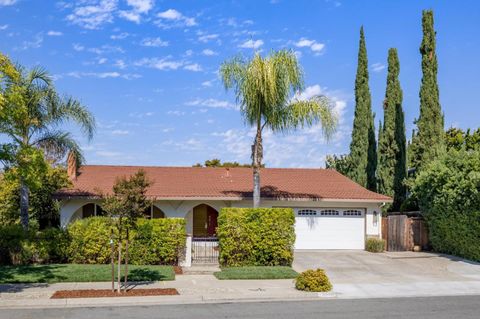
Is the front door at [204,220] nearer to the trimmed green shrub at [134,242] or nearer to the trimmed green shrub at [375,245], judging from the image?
the trimmed green shrub at [375,245]

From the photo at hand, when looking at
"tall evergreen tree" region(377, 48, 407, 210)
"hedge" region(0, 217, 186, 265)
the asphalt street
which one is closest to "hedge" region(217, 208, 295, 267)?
"hedge" region(0, 217, 186, 265)

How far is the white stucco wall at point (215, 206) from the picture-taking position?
26.8 metres

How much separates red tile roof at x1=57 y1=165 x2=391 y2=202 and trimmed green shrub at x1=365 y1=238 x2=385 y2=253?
1.96 meters

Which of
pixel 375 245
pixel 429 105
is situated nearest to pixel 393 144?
pixel 429 105

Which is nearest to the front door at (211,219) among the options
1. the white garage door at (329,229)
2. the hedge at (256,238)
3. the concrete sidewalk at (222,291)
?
the white garage door at (329,229)

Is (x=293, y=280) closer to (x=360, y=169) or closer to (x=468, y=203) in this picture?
(x=468, y=203)

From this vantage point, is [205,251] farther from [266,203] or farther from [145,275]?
[266,203]

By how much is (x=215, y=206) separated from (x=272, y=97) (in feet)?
27.8

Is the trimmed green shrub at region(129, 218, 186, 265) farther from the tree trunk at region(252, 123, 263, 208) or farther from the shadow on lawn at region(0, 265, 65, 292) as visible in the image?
the tree trunk at region(252, 123, 263, 208)

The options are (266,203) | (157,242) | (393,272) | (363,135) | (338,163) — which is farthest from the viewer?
(338,163)

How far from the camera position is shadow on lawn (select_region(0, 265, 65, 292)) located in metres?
16.3

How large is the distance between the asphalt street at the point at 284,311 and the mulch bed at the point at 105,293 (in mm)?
1327

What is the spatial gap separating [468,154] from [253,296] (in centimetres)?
1300

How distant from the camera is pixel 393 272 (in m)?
20.6
